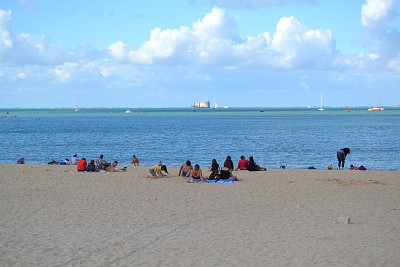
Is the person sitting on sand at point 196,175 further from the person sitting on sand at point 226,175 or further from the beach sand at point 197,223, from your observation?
the person sitting on sand at point 226,175

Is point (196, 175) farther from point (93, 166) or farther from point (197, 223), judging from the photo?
point (197, 223)

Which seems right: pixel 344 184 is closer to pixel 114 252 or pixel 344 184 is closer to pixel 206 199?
pixel 206 199

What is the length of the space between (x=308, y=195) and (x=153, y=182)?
7.41 metres

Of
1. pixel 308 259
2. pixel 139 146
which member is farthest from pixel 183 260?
pixel 139 146

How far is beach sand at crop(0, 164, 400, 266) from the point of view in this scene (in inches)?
388

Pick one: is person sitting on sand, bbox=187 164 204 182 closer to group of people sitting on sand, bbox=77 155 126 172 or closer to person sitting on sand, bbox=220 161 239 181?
person sitting on sand, bbox=220 161 239 181

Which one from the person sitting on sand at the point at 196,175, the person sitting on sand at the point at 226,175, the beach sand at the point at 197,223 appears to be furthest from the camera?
the person sitting on sand at the point at 226,175

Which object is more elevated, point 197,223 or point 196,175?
point 196,175

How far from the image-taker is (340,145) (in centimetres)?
5691

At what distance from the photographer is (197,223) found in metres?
13.1

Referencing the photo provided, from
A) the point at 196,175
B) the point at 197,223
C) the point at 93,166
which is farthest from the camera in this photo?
the point at 93,166

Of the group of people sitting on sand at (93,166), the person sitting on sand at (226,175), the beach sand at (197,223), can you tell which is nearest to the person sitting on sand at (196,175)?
the beach sand at (197,223)

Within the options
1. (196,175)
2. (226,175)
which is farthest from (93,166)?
(226,175)

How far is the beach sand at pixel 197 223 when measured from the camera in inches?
388
